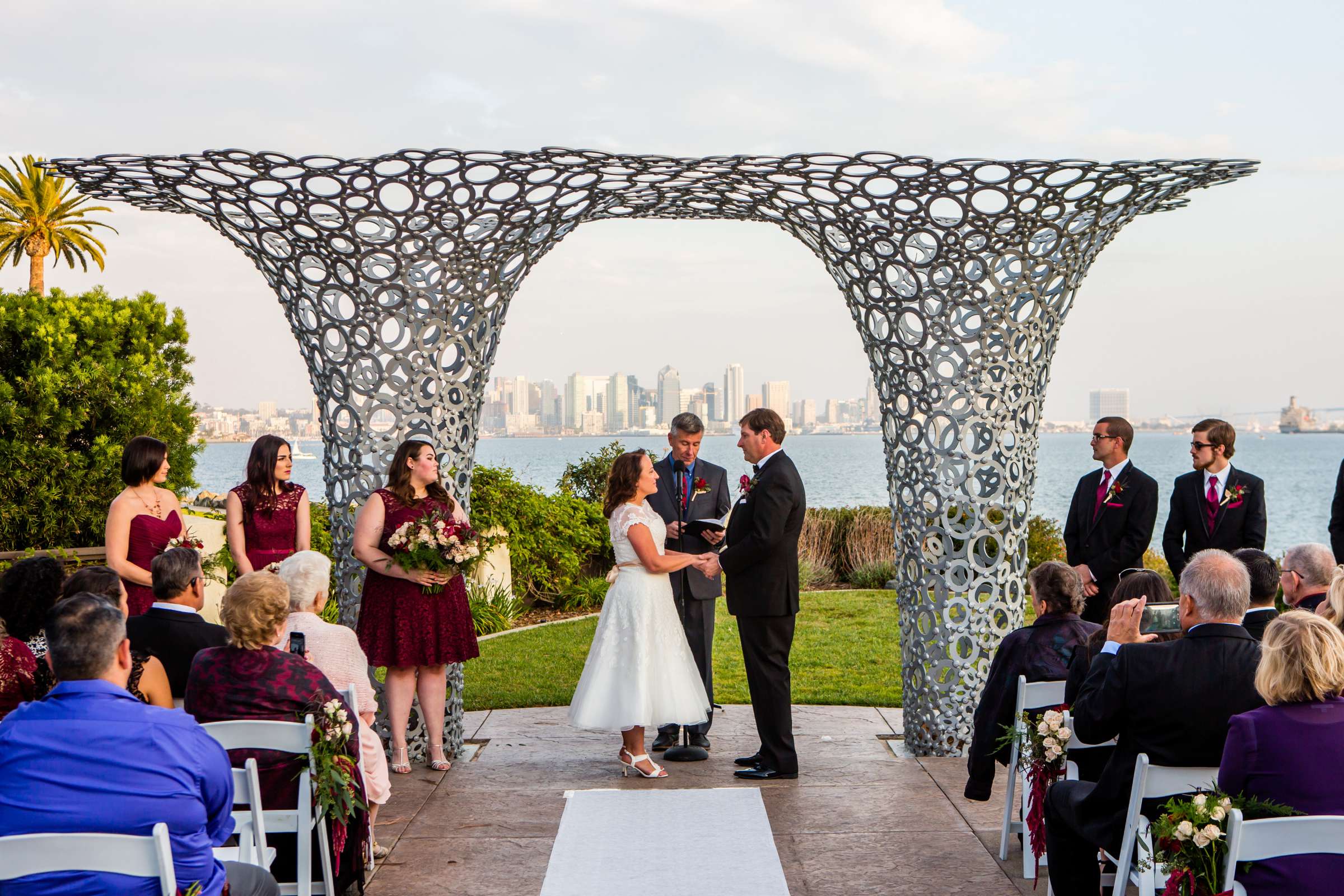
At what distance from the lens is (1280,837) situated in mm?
2844

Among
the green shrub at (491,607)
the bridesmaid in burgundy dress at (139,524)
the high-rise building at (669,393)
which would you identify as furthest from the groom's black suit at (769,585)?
the high-rise building at (669,393)

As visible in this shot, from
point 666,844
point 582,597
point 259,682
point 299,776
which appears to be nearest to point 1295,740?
point 666,844

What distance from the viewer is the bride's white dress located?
6.11 metres

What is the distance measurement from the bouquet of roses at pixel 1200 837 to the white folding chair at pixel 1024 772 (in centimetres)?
149

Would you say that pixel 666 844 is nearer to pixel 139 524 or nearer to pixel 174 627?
pixel 174 627

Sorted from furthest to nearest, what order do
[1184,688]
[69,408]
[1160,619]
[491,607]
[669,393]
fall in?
[669,393] < [69,408] < [491,607] < [1160,619] < [1184,688]

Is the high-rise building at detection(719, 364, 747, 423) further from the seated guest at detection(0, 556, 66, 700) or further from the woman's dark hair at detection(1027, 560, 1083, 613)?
the seated guest at detection(0, 556, 66, 700)

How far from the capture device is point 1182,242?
54469mm

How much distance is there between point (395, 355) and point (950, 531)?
129 inches

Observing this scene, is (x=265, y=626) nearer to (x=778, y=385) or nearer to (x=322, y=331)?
(x=322, y=331)

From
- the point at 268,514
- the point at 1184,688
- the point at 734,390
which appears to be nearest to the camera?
the point at 1184,688

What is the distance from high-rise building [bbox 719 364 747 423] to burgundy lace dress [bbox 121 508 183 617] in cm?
6886

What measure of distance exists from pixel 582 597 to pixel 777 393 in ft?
223

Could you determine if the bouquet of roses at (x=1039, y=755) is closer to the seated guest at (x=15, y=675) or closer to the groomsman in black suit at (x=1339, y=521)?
the groomsman in black suit at (x=1339, y=521)
